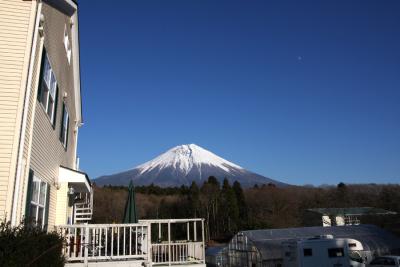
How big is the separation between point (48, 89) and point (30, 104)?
197 centimetres

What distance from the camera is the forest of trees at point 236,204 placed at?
5856cm

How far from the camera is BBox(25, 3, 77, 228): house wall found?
9.19 meters

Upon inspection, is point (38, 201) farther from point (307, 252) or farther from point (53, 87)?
point (307, 252)

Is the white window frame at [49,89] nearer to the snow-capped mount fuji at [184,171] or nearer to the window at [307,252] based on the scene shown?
the window at [307,252]

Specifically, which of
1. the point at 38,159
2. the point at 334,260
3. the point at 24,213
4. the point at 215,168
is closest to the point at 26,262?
the point at 24,213

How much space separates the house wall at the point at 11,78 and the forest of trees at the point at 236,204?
48501mm

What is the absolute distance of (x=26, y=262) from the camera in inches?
191

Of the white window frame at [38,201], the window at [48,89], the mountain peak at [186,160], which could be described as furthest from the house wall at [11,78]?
the mountain peak at [186,160]

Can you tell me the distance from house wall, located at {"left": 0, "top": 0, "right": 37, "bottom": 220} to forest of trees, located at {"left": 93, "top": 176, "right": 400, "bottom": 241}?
48.5 metres

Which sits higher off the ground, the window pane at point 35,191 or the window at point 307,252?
the window pane at point 35,191

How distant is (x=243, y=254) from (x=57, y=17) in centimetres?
2442

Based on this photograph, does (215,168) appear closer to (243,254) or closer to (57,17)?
(243,254)

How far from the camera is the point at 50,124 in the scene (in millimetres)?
10766

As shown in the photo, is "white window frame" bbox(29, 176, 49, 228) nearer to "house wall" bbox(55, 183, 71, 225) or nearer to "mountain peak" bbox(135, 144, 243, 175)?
"house wall" bbox(55, 183, 71, 225)
